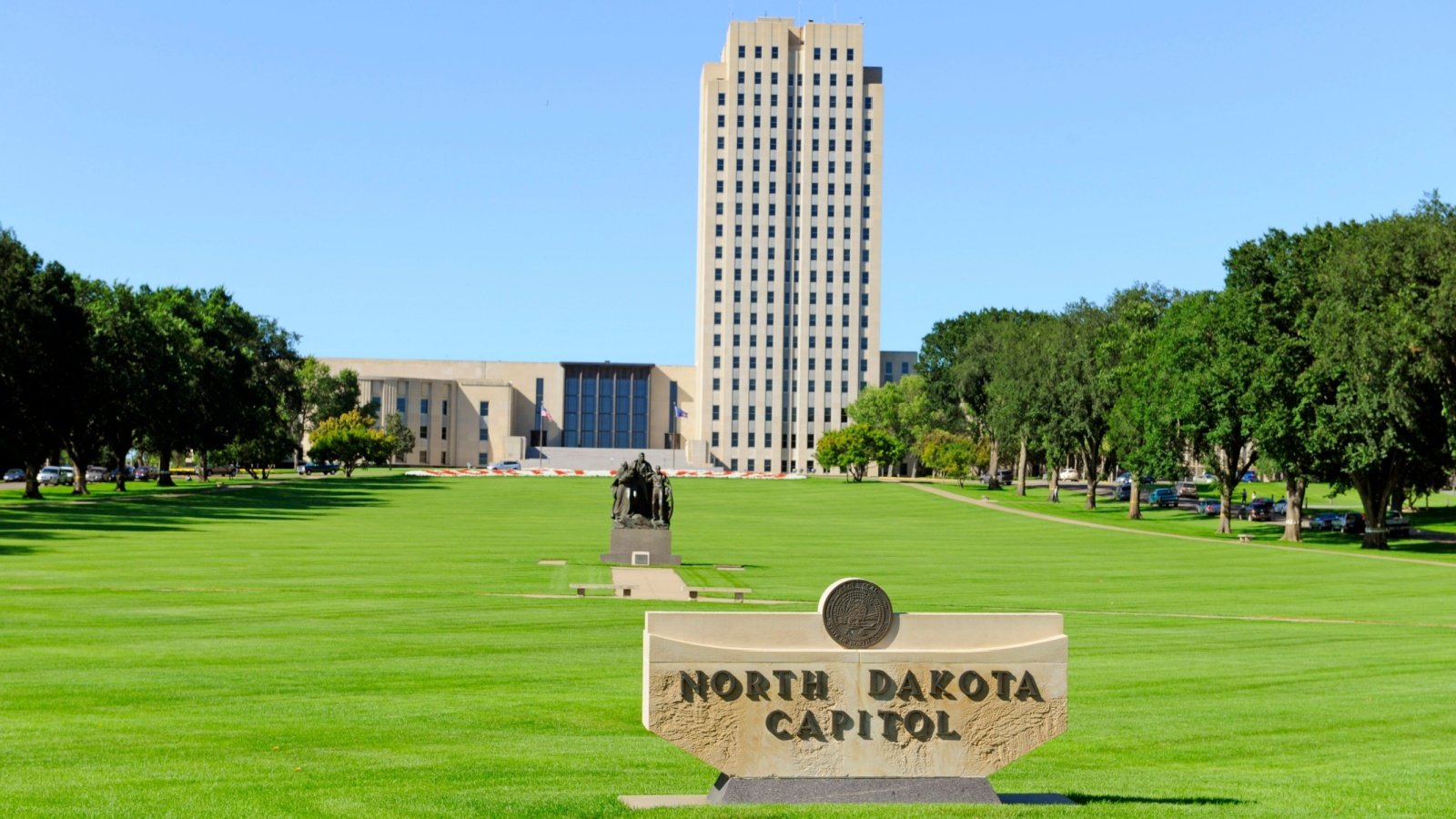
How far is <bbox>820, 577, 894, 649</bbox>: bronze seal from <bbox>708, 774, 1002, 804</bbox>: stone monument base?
110 cm

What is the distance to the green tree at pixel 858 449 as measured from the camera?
15625 centimetres

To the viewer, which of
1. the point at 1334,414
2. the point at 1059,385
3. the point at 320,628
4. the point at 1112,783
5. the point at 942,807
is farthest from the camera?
the point at 1059,385

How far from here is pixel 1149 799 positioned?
41.3ft

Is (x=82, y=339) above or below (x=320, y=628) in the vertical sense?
above

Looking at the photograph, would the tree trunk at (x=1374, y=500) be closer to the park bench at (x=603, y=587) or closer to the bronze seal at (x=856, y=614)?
the park bench at (x=603, y=587)

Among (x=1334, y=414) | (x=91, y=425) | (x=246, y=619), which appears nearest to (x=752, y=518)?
(x=1334, y=414)

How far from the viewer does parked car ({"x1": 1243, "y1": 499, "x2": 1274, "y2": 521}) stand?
95.2 metres

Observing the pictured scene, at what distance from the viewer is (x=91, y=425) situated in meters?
97.9

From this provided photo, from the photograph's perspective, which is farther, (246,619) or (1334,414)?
(1334,414)

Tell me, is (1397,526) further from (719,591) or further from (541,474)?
(541,474)

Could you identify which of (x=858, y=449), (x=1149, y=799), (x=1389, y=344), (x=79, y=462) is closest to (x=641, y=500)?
(x=1389, y=344)

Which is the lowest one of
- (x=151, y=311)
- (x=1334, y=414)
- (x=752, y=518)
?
(x=752, y=518)

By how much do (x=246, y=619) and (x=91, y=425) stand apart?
256ft

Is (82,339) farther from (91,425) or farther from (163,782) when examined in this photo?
(163,782)
